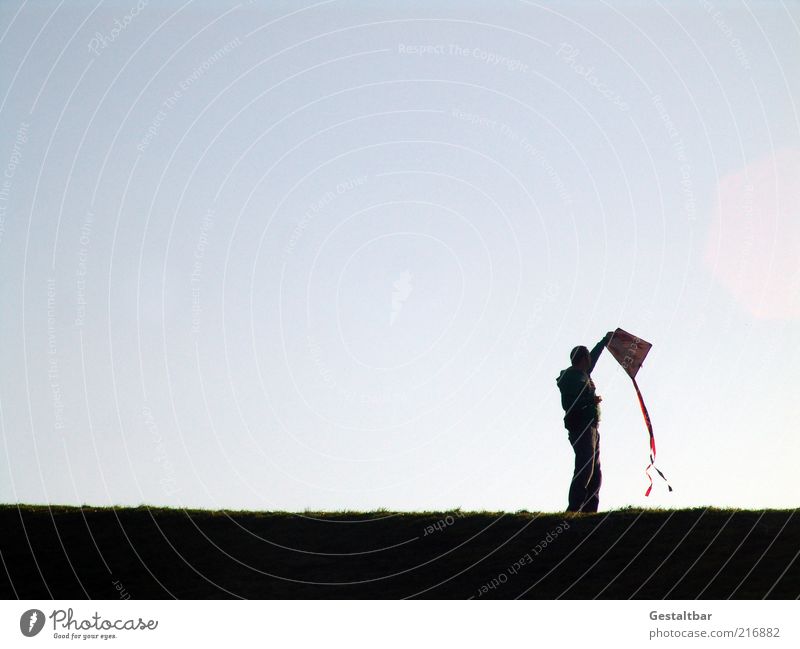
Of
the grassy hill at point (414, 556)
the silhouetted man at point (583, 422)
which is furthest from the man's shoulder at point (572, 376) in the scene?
the grassy hill at point (414, 556)

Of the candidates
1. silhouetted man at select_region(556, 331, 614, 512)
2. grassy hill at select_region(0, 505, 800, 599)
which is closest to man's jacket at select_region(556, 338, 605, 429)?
silhouetted man at select_region(556, 331, 614, 512)

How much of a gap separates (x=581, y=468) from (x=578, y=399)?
1151 mm

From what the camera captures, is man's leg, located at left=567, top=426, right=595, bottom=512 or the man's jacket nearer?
man's leg, located at left=567, top=426, right=595, bottom=512

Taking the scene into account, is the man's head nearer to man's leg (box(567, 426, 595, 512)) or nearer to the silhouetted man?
the silhouetted man

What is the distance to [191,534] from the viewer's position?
57.6 feet

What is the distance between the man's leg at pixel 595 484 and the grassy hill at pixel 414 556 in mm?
1627

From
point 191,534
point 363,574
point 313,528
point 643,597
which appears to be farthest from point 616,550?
point 191,534

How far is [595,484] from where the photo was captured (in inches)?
734

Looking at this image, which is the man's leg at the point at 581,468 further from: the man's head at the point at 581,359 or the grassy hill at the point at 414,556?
the grassy hill at the point at 414,556
